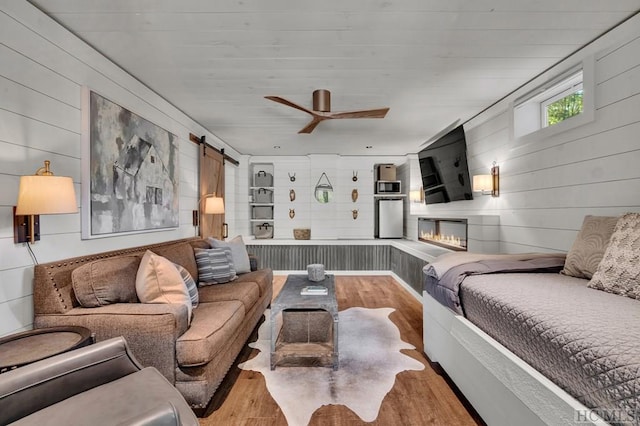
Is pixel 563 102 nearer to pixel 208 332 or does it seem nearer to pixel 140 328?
pixel 208 332

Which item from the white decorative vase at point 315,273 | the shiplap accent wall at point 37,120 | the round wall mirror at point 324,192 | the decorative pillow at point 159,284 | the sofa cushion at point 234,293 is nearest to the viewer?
the shiplap accent wall at point 37,120

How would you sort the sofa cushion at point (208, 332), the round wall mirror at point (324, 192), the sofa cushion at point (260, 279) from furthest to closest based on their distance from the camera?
1. the round wall mirror at point (324, 192)
2. the sofa cushion at point (260, 279)
3. the sofa cushion at point (208, 332)

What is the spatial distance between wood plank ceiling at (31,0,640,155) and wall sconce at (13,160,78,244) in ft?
3.47

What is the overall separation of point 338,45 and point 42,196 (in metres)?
2.00

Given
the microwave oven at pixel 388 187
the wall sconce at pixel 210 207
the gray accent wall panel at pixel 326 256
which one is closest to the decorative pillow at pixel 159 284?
the wall sconce at pixel 210 207

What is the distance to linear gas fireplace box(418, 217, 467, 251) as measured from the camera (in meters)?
3.88

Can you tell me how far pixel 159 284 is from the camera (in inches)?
77.7

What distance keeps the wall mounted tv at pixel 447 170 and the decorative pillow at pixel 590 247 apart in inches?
71.2

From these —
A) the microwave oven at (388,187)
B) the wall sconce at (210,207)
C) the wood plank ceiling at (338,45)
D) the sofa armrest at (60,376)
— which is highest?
the wood plank ceiling at (338,45)

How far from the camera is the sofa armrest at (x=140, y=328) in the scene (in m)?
1.68

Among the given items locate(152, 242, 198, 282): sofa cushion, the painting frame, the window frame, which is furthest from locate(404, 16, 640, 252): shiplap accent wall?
the painting frame

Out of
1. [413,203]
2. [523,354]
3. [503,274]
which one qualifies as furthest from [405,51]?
[413,203]

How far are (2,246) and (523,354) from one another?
265 centimetres

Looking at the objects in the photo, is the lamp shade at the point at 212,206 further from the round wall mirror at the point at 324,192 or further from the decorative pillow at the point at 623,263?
the decorative pillow at the point at 623,263
